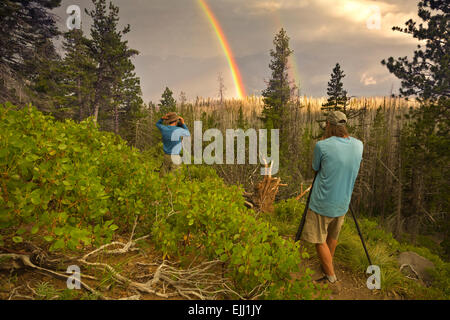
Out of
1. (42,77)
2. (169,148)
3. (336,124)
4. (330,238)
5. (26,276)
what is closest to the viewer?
(26,276)

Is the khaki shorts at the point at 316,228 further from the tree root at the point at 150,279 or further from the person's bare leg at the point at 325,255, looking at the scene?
the tree root at the point at 150,279

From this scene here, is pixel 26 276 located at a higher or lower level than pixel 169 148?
lower

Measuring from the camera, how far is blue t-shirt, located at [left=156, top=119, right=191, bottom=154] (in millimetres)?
6285

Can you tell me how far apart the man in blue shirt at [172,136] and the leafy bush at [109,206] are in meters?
1.84

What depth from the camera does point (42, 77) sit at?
16.0 metres

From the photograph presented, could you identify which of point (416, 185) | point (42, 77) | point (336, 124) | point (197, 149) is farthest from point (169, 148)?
point (416, 185)

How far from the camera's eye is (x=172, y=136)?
6316 mm

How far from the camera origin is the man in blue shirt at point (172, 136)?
6.30 metres

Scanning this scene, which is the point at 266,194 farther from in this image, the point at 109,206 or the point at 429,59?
the point at 429,59

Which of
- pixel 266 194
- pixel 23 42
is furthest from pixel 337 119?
pixel 23 42

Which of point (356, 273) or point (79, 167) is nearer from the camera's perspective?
point (79, 167)

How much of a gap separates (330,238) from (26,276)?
145 inches

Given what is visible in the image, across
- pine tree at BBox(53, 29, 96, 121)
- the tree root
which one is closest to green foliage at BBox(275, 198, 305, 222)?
the tree root

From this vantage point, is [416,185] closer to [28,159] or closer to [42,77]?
[28,159]
